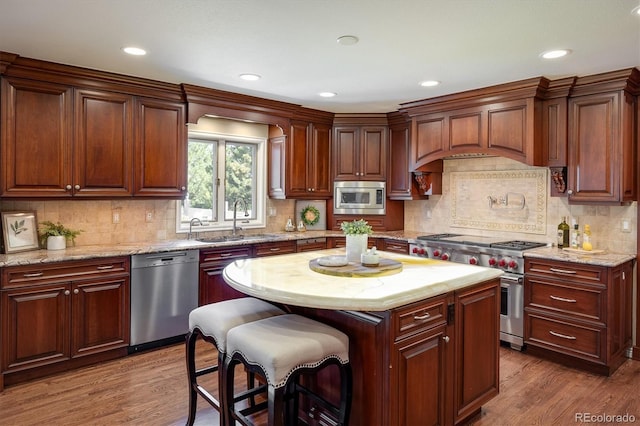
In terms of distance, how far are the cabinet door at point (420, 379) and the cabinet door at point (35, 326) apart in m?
2.62

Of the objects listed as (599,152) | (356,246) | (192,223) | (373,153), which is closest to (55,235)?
(192,223)

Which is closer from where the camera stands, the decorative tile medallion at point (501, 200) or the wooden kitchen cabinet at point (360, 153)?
the decorative tile medallion at point (501, 200)

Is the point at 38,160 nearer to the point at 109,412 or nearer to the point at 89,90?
the point at 89,90

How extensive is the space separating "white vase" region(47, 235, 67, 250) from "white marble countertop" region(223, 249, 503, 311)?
5.89 feet

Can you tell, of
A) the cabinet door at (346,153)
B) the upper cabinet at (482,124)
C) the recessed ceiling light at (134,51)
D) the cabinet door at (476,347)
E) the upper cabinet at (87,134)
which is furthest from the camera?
the cabinet door at (346,153)

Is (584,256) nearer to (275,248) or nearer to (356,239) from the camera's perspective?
(356,239)

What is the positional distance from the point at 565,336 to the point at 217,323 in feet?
9.32

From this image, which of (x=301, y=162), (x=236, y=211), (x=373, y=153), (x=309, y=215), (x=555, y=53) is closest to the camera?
(x=555, y=53)

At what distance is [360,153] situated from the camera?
531cm

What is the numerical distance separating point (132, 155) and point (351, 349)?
275 cm

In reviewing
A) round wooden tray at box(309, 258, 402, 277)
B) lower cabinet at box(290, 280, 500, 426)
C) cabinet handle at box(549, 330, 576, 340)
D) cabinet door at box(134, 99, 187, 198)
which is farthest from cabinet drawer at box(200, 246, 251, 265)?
cabinet handle at box(549, 330, 576, 340)

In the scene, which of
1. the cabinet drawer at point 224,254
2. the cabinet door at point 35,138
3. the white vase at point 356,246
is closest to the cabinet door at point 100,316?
the cabinet drawer at point 224,254

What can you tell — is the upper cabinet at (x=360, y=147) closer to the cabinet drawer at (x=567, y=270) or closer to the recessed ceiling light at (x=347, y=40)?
the cabinet drawer at (x=567, y=270)

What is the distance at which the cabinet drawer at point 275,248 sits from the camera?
14.5ft
